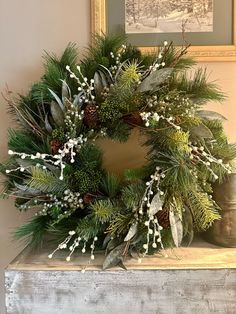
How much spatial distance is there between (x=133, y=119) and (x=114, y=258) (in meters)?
0.35

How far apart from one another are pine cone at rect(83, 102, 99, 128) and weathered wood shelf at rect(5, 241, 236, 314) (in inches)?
14.0

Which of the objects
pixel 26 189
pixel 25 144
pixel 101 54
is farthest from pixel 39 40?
pixel 26 189

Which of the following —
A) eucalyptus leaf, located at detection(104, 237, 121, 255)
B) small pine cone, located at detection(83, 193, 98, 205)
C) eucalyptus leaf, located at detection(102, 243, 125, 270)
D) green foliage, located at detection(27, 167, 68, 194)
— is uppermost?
green foliage, located at detection(27, 167, 68, 194)

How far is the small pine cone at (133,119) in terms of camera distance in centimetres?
111

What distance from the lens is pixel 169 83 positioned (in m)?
1.14

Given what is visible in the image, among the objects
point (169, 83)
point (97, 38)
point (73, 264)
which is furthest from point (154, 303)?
point (97, 38)

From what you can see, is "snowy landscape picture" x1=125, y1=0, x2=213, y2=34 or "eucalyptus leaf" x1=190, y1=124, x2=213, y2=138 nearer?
"eucalyptus leaf" x1=190, y1=124, x2=213, y2=138

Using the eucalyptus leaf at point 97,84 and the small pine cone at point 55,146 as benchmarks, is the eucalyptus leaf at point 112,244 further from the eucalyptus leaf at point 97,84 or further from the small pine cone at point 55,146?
the eucalyptus leaf at point 97,84

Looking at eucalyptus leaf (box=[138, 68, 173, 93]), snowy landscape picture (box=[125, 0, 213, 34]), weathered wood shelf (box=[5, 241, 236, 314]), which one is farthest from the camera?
snowy landscape picture (box=[125, 0, 213, 34])

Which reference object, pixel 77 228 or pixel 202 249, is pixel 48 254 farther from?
pixel 202 249

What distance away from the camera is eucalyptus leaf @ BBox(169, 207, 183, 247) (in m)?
1.01

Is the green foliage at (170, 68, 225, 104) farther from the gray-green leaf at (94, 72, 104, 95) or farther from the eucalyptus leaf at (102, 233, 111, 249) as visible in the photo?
the eucalyptus leaf at (102, 233, 111, 249)

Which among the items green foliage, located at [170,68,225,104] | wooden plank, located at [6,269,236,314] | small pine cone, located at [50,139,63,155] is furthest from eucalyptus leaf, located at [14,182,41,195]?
green foliage, located at [170,68,225,104]

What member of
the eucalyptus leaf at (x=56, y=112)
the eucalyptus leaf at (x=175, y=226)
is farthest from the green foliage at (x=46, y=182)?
the eucalyptus leaf at (x=175, y=226)
